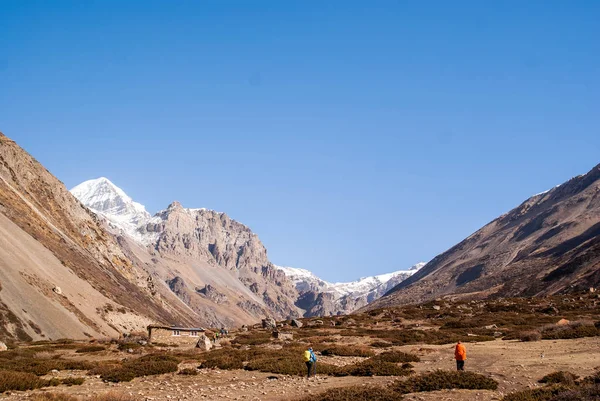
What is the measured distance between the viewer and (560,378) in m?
23.6

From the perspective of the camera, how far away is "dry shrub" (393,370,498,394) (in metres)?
22.9

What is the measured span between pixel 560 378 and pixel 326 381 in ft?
35.5

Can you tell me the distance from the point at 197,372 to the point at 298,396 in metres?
9.64

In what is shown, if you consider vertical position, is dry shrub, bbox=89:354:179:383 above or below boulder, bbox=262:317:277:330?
above

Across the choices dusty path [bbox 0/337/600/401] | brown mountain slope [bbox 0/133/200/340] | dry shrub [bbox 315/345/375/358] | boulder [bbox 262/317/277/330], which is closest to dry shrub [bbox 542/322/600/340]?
dusty path [bbox 0/337/600/401]

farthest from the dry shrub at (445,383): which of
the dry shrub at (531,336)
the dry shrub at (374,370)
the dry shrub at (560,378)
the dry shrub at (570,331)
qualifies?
the dry shrub at (570,331)

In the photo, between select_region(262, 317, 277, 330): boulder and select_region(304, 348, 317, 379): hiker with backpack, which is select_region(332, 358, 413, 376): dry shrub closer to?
select_region(304, 348, 317, 379): hiker with backpack

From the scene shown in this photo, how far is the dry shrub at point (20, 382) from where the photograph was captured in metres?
25.1

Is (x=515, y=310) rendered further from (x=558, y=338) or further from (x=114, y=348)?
(x=114, y=348)

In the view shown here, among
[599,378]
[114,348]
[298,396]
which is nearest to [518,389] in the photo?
[599,378]

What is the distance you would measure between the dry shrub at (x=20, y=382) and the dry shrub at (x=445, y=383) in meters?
17.2

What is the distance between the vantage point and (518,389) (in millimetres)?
23109

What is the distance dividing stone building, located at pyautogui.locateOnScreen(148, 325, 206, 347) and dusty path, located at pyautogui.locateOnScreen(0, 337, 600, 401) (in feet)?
77.6

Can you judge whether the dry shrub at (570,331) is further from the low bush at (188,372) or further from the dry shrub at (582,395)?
the low bush at (188,372)
